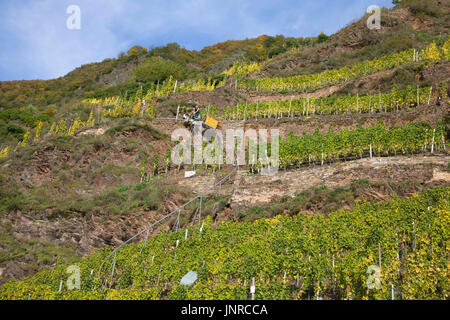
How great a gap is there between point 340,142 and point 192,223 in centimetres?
1008

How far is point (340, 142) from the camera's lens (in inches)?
Result: 851

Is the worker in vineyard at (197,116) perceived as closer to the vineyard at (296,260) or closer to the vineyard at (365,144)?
the vineyard at (365,144)

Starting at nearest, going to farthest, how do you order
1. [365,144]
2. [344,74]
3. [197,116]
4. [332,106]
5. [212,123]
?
1. [365,144]
2. [332,106]
3. [212,123]
4. [197,116]
5. [344,74]

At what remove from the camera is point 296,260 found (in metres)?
11.8

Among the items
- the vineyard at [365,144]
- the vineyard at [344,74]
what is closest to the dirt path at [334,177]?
the vineyard at [365,144]

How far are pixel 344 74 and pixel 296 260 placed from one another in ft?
97.3

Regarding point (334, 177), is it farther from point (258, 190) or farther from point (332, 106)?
point (332, 106)

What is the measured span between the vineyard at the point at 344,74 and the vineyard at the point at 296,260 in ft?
70.3

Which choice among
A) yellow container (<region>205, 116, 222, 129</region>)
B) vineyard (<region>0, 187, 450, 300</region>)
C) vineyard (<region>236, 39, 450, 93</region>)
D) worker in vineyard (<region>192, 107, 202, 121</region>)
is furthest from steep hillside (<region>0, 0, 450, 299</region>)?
worker in vineyard (<region>192, 107, 202, 121</region>)

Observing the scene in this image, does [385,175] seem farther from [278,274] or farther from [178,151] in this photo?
[178,151]

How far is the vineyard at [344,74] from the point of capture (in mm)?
31844

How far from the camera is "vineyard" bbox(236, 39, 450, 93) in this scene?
3184cm

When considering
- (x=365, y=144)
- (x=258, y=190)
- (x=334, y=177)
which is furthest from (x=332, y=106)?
(x=258, y=190)

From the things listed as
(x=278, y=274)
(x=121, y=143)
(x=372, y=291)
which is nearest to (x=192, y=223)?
(x=278, y=274)
